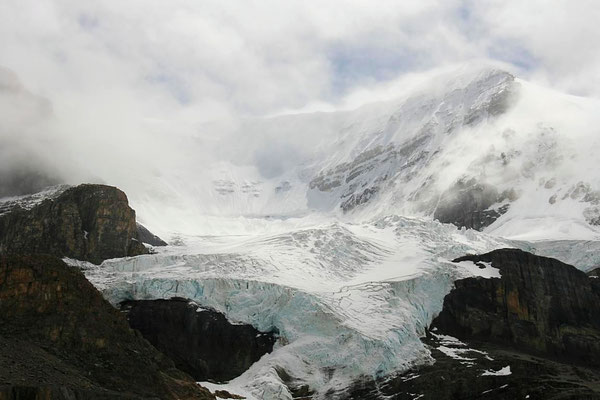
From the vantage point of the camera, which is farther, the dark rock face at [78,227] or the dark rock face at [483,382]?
the dark rock face at [78,227]

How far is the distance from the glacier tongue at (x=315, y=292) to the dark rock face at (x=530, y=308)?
4286 millimetres

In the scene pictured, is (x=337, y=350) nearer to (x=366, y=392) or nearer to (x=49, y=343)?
(x=366, y=392)

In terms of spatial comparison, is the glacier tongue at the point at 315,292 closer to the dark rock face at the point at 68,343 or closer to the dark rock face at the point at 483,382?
the dark rock face at the point at 483,382

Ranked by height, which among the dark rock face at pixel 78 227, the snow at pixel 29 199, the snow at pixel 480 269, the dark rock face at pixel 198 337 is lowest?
the dark rock face at pixel 198 337

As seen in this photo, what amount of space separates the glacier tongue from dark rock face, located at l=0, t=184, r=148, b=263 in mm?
6696

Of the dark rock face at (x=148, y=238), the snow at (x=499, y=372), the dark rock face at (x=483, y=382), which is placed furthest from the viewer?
the dark rock face at (x=148, y=238)

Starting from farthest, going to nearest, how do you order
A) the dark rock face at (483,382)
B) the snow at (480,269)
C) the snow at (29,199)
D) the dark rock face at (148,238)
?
the dark rock face at (148,238) < the snow at (29,199) < the snow at (480,269) < the dark rock face at (483,382)

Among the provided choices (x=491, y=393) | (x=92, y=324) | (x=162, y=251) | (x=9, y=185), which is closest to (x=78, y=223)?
(x=162, y=251)

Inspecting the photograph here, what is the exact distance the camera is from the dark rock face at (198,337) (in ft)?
407

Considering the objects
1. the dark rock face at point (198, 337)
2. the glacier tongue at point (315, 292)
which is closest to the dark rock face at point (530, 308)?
the glacier tongue at point (315, 292)

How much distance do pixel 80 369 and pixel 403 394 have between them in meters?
48.0

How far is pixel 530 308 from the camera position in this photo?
150 m

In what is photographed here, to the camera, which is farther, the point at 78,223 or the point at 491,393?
the point at 78,223

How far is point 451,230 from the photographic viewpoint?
196 meters
